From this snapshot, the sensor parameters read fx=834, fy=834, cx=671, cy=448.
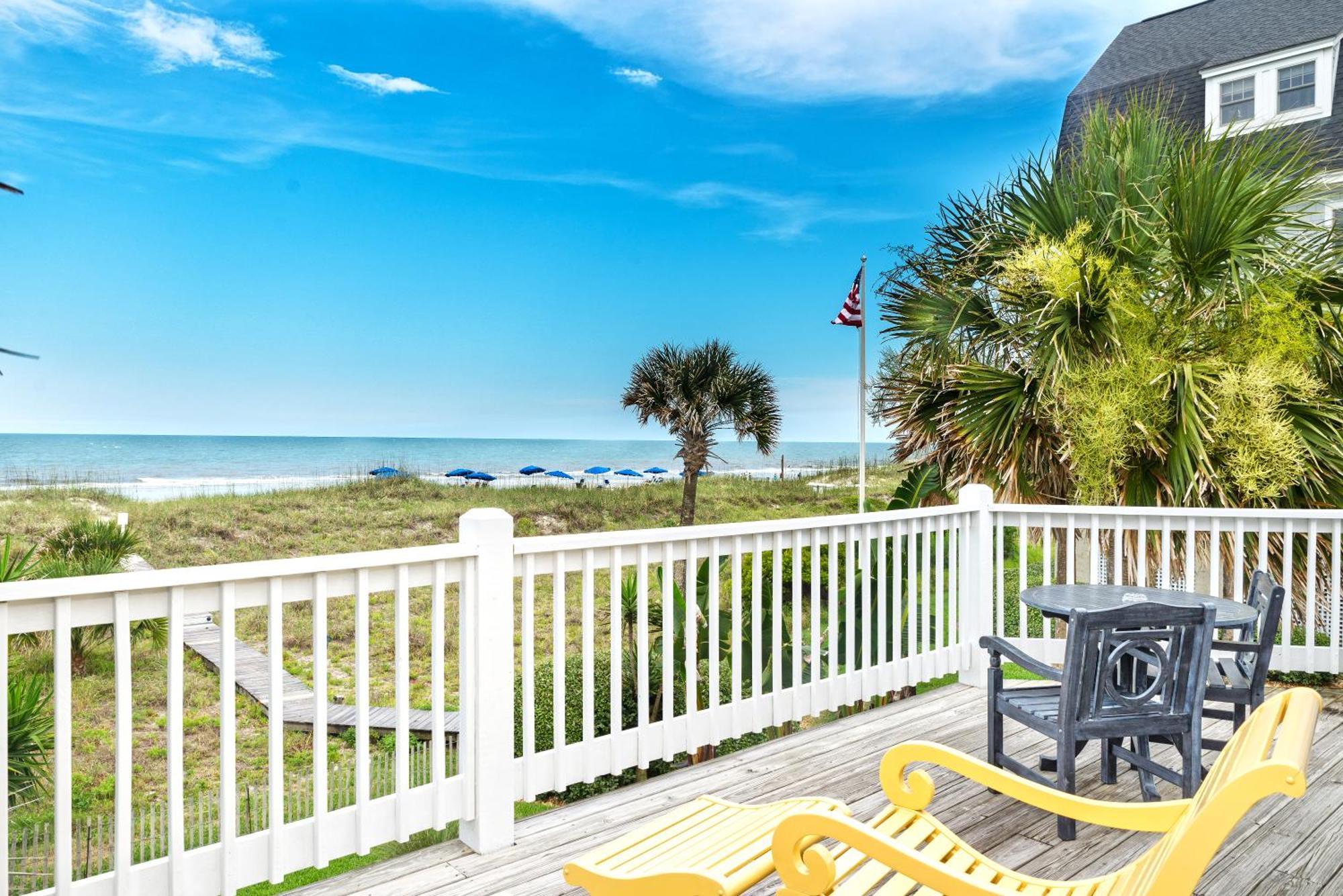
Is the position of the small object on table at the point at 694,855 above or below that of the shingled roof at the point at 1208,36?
below

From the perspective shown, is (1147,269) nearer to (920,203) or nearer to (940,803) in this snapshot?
(940,803)

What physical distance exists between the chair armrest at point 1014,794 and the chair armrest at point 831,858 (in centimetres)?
42

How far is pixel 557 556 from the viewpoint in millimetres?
2803

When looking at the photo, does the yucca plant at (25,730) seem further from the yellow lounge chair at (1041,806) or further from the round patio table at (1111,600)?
the round patio table at (1111,600)

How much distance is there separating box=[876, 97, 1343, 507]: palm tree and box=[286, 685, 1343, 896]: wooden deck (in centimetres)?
243

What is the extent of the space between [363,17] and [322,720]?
38267mm

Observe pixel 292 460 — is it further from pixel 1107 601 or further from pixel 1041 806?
pixel 1041 806

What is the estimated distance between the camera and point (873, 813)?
2.91m

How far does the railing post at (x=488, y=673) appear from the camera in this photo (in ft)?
8.43

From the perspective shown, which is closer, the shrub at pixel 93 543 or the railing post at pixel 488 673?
the railing post at pixel 488 673

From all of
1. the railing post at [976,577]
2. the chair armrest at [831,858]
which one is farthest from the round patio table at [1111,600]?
the chair armrest at [831,858]

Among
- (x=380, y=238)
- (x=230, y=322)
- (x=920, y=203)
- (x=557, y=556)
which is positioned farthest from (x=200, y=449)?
(x=557, y=556)

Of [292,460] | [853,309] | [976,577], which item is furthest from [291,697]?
[292,460]

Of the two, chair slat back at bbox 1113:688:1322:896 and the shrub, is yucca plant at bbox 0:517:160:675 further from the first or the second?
chair slat back at bbox 1113:688:1322:896
